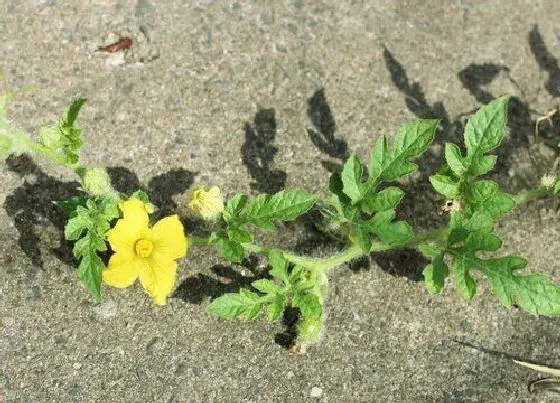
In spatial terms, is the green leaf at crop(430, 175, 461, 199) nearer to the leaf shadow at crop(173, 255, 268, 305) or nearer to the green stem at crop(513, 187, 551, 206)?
the green stem at crop(513, 187, 551, 206)

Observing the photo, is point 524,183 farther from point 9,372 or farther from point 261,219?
Answer: point 9,372

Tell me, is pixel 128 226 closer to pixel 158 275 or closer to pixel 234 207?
pixel 158 275

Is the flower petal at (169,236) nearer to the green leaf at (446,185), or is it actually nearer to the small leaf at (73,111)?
the small leaf at (73,111)

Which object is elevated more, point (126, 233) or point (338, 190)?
point (338, 190)

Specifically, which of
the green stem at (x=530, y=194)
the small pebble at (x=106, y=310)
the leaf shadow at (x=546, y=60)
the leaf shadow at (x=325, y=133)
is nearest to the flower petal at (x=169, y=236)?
the small pebble at (x=106, y=310)

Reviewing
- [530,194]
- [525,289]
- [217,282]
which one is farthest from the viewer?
[530,194]

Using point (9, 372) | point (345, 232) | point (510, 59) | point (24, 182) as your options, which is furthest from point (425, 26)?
point (9, 372)

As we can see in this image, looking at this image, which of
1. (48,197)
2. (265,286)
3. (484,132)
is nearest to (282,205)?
(265,286)
